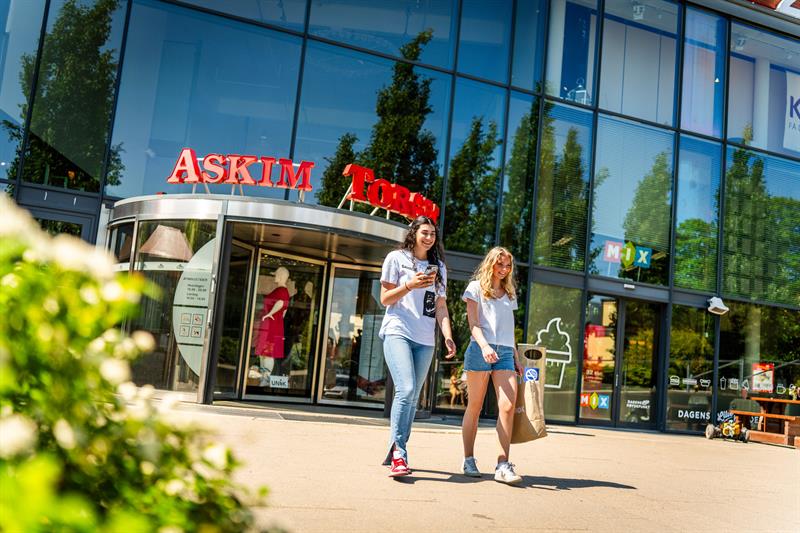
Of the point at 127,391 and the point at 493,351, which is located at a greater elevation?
→ the point at 493,351

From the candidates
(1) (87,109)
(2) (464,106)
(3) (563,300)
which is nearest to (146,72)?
(1) (87,109)

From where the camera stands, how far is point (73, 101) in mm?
10828

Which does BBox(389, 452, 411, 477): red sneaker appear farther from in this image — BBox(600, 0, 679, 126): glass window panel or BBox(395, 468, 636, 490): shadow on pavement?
BBox(600, 0, 679, 126): glass window panel

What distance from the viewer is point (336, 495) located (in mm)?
4133

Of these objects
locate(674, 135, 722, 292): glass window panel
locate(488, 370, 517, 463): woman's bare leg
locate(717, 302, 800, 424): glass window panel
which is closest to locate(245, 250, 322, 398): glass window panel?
locate(488, 370, 517, 463): woman's bare leg

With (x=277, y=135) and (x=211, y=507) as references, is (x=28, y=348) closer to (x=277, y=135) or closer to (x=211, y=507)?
(x=211, y=507)

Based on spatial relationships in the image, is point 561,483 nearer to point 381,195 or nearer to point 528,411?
point 528,411

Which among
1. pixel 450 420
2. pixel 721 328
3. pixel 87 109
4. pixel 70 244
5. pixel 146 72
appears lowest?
pixel 450 420

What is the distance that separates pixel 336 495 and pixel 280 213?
562cm

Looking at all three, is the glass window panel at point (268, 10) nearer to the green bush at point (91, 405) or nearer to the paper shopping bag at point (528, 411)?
the paper shopping bag at point (528, 411)

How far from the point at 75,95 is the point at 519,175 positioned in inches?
303

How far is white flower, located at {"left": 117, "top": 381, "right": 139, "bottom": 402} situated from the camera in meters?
1.17

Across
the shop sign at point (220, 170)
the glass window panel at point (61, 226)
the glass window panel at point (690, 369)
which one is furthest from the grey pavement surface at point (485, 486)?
the glass window panel at point (690, 369)

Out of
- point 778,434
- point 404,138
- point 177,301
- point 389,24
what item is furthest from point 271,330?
point 778,434
